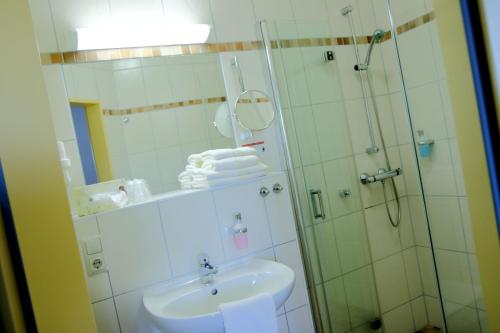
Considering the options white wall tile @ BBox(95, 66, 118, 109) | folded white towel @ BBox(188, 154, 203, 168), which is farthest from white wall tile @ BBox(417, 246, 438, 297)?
white wall tile @ BBox(95, 66, 118, 109)

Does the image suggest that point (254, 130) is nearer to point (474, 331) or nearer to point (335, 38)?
point (335, 38)

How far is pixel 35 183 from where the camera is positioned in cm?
33

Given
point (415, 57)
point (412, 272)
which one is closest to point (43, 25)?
point (415, 57)

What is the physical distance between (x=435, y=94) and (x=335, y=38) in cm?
106

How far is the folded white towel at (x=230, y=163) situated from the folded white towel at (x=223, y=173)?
0.7 inches

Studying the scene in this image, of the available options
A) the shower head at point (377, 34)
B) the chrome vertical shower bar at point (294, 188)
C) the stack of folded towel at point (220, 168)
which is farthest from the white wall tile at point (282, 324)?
the shower head at point (377, 34)

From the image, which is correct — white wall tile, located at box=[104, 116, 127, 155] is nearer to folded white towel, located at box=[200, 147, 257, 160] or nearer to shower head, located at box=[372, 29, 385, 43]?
folded white towel, located at box=[200, 147, 257, 160]

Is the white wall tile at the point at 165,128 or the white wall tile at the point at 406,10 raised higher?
the white wall tile at the point at 406,10

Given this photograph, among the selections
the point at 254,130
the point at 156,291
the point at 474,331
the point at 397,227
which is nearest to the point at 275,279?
the point at 156,291

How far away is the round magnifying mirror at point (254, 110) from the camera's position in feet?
6.47

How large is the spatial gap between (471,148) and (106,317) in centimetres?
150

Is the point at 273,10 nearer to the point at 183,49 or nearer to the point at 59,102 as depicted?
the point at 183,49

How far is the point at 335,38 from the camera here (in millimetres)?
2254

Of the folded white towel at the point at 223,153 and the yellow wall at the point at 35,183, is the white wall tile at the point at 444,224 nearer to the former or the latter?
the folded white towel at the point at 223,153
